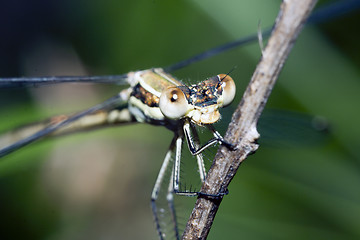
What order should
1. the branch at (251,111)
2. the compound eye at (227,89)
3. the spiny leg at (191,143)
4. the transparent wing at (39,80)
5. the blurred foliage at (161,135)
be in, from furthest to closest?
the blurred foliage at (161,135) → the transparent wing at (39,80) → the compound eye at (227,89) → the spiny leg at (191,143) → the branch at (251,111)

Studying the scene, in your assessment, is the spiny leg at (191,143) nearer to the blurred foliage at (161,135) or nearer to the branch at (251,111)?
the branch at (251,111)

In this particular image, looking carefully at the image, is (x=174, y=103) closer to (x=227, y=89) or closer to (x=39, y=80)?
(x=227, y=89)

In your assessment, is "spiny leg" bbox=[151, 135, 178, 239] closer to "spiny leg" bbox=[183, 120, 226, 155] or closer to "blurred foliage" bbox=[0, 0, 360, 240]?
"spiny leg" bbox=[183, 120, 226, 155]

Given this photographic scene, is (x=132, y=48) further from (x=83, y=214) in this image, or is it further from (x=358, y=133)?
(x=358, y=133)

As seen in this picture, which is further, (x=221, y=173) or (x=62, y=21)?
(x=62, y=21)

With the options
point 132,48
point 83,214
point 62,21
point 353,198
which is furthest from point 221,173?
point 62,21

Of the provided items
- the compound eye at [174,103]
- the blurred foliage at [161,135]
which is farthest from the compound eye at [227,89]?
the blurred foliage at [161,135]
